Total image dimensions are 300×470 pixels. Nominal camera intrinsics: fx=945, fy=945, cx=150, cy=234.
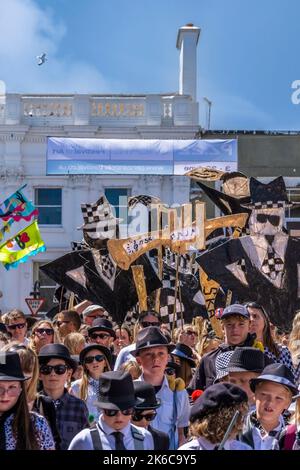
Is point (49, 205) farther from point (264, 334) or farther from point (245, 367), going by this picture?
point (245, 367)

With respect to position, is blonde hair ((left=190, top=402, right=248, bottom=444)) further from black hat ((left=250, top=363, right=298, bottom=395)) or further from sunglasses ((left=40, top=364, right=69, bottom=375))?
sunglasses ((left=40, top=364, right=69, bottom=375))

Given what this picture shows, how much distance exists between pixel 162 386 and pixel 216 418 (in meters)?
1.61

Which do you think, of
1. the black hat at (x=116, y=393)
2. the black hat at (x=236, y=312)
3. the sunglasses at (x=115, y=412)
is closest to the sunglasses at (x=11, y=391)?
the black hat at (x=116, y=393)

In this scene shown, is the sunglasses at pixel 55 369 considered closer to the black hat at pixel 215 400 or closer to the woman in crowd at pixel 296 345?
the black hat at pixel 215 400

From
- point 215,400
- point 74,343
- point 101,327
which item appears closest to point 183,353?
point 101,327

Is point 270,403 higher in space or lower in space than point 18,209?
lower

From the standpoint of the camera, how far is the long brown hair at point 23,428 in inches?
191

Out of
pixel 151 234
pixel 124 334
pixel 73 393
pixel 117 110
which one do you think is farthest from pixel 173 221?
pixel 117 110

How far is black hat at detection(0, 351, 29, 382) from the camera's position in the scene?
5051 mm

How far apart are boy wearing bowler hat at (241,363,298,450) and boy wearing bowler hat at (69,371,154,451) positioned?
663 mm

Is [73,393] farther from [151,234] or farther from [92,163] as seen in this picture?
[92,163]

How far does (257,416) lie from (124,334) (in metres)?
5.19

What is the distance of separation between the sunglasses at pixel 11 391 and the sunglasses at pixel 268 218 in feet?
→ 25.8

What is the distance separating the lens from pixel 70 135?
24.3m
